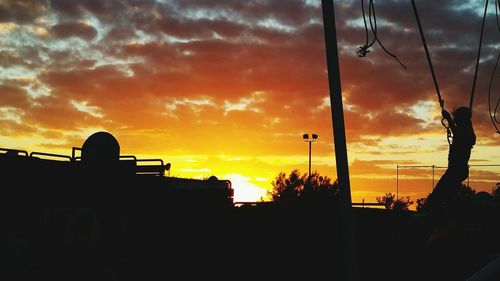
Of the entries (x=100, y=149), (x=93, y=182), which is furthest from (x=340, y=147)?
(x=100, y=149)

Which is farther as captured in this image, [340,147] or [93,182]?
[93,182]

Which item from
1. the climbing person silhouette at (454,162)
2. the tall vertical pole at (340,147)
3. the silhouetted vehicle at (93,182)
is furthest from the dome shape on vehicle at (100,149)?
the tall vertical pole at (340,147)

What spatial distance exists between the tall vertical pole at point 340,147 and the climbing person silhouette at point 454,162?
3953 mm

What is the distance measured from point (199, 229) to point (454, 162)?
41.7 ft

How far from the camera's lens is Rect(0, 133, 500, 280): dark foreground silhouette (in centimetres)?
1042

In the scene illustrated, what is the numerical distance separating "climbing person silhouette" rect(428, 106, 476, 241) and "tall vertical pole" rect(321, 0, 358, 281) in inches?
156

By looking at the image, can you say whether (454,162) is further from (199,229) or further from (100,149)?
(100,149)

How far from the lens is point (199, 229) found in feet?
68.4

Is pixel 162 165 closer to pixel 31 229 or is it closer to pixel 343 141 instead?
pixel 31 229

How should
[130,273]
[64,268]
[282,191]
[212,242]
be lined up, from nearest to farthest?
1. [64,268]
2. [130,273]
3. [212,242]
4. [282,191]

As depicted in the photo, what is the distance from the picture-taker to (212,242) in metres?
18.9

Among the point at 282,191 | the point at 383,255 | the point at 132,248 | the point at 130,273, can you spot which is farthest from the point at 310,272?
the point at 282,191

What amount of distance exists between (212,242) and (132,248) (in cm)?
301

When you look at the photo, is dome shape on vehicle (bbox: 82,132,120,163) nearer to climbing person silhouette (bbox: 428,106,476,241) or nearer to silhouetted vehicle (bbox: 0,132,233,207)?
silhouetted vehicle (bbox: 0,132,233,207)
